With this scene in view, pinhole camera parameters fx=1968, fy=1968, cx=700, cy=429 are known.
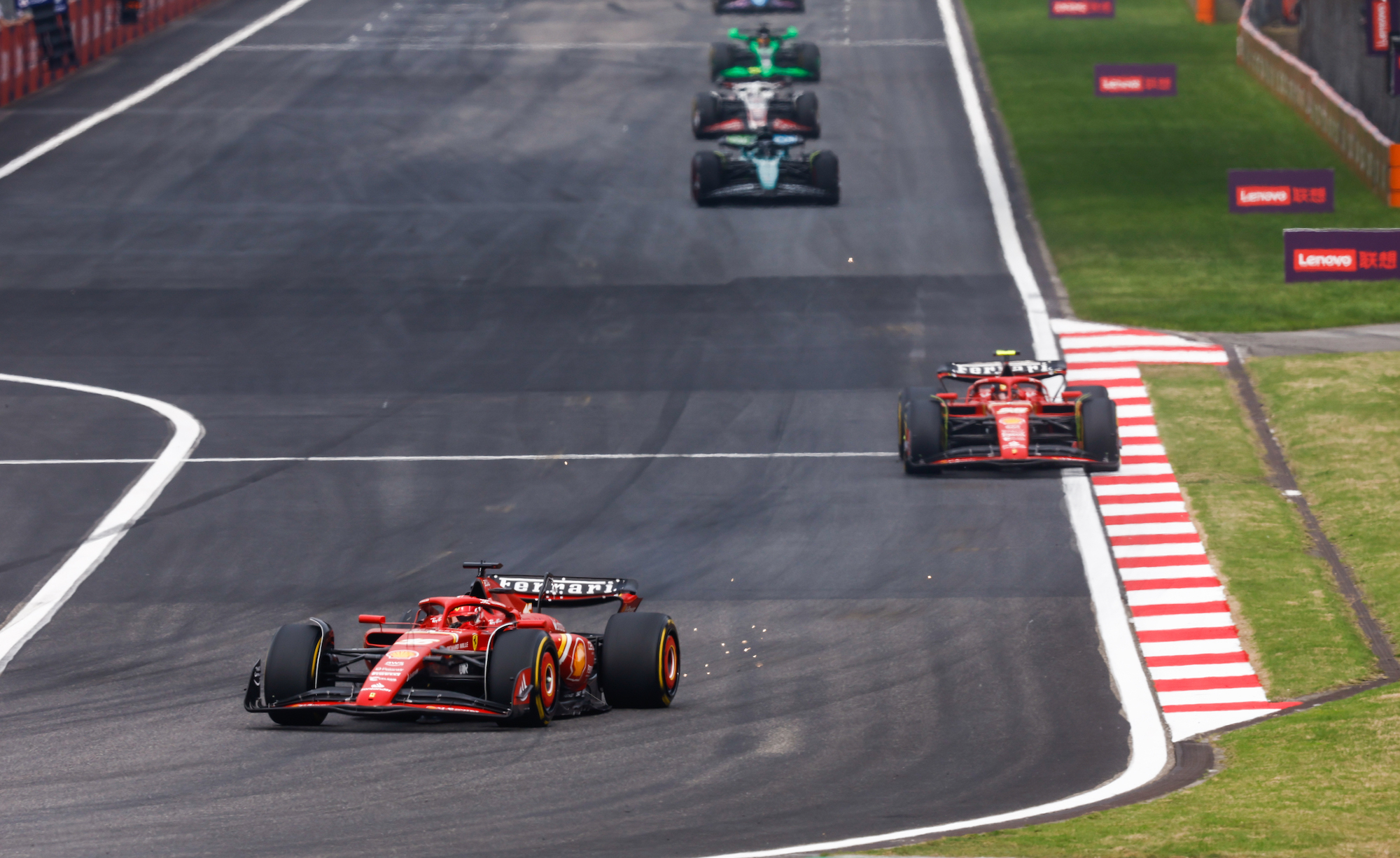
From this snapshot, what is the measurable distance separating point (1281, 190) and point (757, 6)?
83.3ft

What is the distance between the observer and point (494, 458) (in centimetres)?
2617

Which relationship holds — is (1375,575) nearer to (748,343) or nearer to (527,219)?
(748,343)

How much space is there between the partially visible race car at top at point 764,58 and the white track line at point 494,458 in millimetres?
23889

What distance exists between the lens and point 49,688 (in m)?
17.9

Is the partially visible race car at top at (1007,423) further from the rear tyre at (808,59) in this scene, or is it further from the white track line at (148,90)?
the white track line at (148,90)

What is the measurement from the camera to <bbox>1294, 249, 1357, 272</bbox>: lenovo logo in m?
32.9

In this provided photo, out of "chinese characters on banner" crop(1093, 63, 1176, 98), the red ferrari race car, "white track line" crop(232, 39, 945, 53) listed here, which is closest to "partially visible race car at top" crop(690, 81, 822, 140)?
"chinese characters on banner" crop(1093, 63, 1176, 98)

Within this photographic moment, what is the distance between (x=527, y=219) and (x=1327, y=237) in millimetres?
15274

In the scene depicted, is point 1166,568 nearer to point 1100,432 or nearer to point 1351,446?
point 1100,432

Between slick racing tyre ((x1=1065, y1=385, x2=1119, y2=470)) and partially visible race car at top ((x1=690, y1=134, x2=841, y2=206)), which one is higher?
slick racing tyre ((x1=1065, y1=385, x2=1119, y2=470))

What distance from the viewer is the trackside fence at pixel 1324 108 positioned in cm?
3959

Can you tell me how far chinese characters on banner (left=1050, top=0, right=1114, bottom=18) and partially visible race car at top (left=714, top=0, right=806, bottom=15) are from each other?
302 inches

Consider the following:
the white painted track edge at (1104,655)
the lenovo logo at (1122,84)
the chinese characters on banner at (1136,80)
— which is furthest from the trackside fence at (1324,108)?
the white painted track edge at (1104,655)

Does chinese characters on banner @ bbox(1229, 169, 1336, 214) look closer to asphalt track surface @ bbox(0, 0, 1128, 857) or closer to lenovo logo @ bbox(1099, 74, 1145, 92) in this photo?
asphalt track surface @ bbox(0, 0, 1128, 857)
